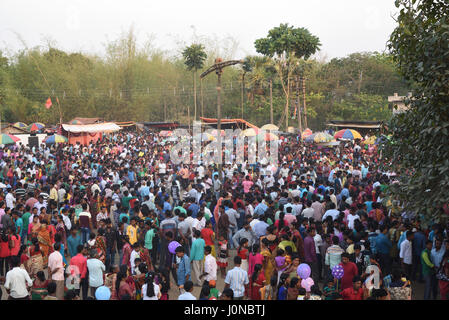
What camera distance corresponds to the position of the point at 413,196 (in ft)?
19.7

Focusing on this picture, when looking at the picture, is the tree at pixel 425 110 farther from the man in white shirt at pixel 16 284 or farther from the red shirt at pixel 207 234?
the man in white shirt at pixel 16 284

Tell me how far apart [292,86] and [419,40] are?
34.1 metres

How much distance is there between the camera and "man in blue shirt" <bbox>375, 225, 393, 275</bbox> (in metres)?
8.08

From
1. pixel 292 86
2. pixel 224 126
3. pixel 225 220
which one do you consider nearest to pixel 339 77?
pixel 292 86

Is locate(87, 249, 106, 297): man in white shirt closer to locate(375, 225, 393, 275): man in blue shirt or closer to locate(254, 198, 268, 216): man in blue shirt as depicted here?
locate(254, 198, 268, 216): man in blue shirt

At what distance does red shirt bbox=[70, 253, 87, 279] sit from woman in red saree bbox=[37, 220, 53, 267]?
1.63 m

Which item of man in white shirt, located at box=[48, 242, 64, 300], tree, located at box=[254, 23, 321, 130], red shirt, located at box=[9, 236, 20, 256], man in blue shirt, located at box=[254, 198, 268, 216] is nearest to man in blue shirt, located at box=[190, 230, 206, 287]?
man in white shirt, located at box=[48, 242, 64, 300]

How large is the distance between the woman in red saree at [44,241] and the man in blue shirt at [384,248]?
5.79 metres

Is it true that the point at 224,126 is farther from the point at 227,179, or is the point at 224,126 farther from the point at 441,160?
the point at 441,160

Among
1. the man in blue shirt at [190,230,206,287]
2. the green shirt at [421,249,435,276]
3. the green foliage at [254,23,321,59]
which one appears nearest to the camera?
the green shirt at [421,249,435,276]

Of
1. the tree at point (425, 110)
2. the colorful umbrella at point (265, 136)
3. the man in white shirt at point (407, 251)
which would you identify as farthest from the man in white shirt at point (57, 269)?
the colorful umbrella at point (265, 136)

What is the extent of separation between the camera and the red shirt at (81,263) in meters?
7.07

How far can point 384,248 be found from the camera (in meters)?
8.09

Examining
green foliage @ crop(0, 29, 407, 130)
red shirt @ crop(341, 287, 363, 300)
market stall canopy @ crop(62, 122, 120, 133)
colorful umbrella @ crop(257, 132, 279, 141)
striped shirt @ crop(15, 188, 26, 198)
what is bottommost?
red shirt @ crop(341, 287, 363, 300)
